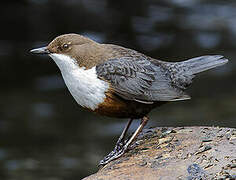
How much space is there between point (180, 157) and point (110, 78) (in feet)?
2.62

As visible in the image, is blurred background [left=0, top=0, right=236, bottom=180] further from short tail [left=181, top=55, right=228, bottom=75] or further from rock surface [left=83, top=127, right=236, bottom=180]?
rock surface [left=83, top=127, right=236, bottom=180]

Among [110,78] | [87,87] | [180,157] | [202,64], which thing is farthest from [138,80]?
[180,157]

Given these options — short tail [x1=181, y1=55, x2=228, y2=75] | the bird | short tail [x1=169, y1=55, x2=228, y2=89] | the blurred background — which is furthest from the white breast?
the blurred background

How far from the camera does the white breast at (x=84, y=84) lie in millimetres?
3988

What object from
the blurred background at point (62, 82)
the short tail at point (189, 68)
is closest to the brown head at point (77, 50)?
the short tail at point (189, 68)

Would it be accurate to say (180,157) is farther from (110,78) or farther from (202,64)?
(202,64)

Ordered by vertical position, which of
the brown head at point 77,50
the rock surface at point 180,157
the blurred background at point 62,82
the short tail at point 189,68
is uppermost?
the brown head at point 77,50

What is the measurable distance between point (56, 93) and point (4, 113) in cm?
85

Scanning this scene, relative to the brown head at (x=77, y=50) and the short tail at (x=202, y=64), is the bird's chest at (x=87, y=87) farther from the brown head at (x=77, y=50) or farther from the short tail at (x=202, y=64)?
the short tail at (x=202, y=64)

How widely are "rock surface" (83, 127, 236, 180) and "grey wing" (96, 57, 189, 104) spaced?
29cm

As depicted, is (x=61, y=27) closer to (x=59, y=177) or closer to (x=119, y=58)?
(x=59, y=177)

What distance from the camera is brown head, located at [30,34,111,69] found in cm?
408

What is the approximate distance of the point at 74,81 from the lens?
4.03m

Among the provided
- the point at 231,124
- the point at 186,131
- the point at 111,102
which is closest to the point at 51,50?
the point at 111,102
